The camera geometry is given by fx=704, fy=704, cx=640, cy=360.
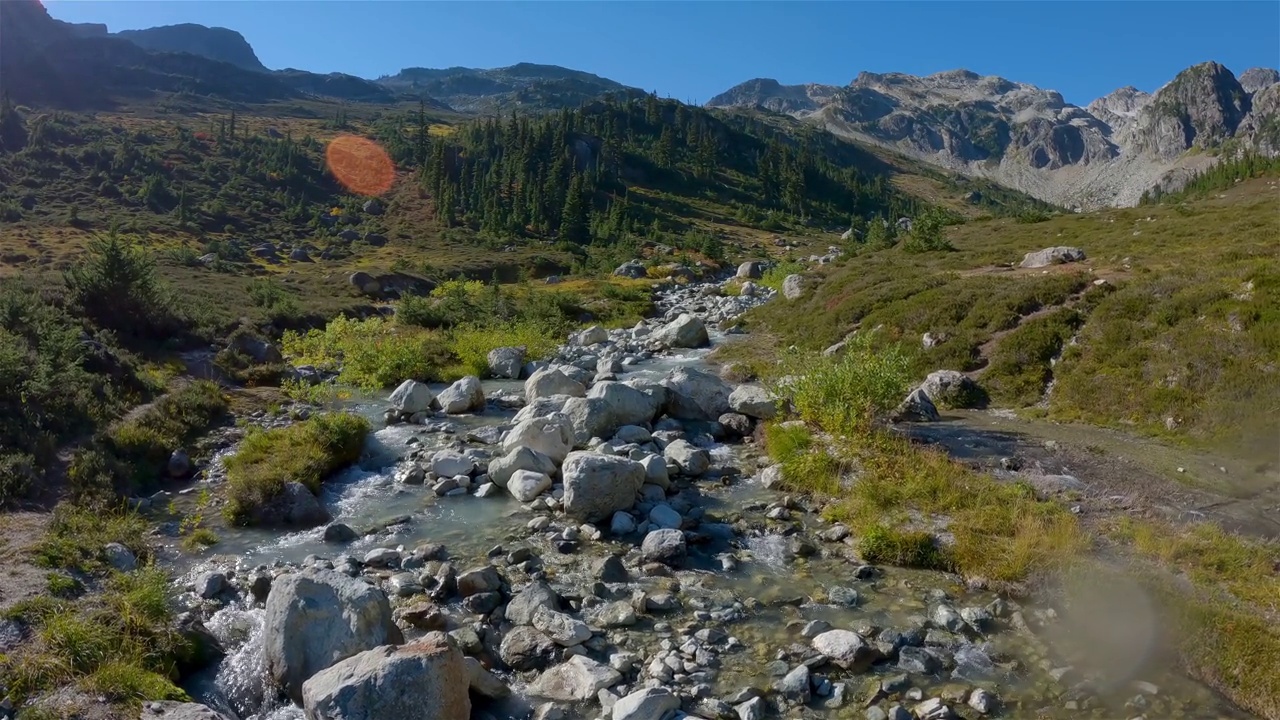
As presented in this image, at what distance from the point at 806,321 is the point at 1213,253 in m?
19.5

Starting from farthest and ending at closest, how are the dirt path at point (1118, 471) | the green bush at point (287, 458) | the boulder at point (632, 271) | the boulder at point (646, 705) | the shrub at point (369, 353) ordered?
1. the boulder at point (632, 271)
2. the shrub at point (369, 353)
3. the green bush at point (287, 458)
4. the dirt path at point (1118, 471)
5. the boulder at point (646, 705)

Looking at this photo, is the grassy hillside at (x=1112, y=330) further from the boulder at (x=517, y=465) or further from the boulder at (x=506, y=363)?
the boulder at (x=517, y=465)

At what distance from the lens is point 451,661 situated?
8641 mm

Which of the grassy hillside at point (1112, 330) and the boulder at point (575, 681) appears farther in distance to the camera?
the grassy hillside at point (1112, 330)

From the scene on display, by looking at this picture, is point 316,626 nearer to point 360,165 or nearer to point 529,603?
point 529,603

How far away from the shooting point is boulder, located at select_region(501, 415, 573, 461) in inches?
704

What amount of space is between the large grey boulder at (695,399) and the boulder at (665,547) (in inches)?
343

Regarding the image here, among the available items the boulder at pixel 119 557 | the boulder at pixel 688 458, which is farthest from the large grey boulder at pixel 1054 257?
the boulder at pixel 119 557

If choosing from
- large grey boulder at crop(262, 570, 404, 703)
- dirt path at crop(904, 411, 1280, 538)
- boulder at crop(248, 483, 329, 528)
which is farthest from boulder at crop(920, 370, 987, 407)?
large grey boulder at crop(262, 570, 404, 703)

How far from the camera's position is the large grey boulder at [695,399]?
2214cm

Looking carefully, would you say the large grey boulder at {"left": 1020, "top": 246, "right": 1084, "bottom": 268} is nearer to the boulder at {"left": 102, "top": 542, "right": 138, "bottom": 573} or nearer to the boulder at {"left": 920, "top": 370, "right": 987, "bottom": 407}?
the boulder at {"left": 920, "top": 370, "right": 987, "bottom": 407}

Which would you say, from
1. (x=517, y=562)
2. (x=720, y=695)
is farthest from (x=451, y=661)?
(x=517, y=562)

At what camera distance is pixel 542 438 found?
59.0 feet

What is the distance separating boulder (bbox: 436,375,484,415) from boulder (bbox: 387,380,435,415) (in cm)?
54
